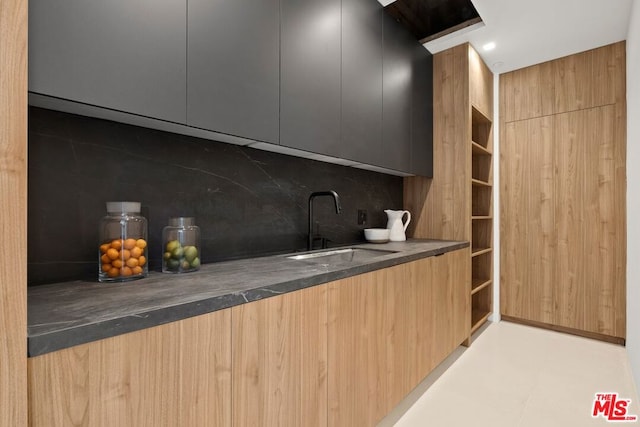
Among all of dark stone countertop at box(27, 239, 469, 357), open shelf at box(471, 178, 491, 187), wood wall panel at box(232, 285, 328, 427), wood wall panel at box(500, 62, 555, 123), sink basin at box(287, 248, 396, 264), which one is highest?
wood wall panel at box(500, 62, 555, 123)

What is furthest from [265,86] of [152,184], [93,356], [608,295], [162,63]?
[608,295]

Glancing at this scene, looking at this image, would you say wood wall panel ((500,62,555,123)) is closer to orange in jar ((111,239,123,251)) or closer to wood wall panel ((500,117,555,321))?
wood wall panel ((500,117,555,321))

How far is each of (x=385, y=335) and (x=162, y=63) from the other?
141cm

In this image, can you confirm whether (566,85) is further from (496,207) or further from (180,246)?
(180,246)

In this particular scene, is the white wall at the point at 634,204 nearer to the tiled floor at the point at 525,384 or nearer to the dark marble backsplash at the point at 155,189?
the tiled floor at the point at 525,384

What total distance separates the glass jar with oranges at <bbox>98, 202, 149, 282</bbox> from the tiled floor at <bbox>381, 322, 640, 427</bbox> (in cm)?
147

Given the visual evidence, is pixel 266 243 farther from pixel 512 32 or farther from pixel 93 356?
pixel 512 32

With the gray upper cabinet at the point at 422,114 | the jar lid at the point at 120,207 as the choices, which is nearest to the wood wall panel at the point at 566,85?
the gray upper cabinet at the point at 422,114

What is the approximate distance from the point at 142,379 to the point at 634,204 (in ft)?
9.23

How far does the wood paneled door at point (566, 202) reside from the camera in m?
2.57

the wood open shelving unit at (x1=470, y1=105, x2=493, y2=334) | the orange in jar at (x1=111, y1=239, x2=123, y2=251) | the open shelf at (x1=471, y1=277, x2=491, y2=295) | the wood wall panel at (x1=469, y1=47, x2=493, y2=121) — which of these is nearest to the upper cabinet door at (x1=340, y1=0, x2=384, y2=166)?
the wood wall panel at (x1=469, y1=47, x2=493, y2=121)

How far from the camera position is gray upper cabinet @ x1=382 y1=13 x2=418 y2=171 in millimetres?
2088

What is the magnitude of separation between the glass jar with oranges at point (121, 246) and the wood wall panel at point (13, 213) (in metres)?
0.48

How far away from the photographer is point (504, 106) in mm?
3074
